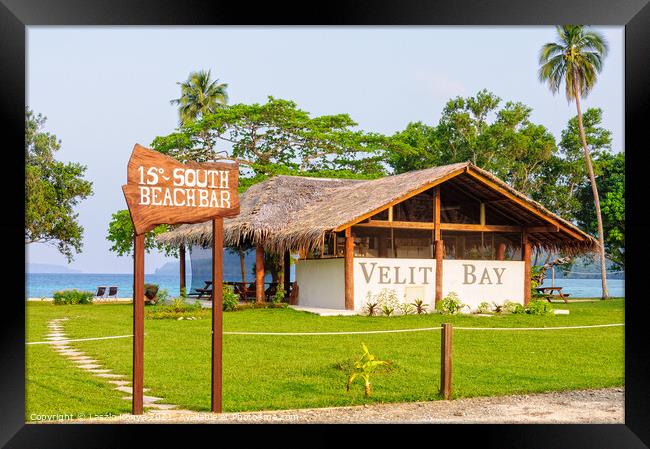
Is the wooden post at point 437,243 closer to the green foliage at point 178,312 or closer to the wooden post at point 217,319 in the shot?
the green foliage at point 178,312

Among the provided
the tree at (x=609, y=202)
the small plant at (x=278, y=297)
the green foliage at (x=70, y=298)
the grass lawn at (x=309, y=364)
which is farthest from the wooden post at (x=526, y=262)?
the green foliage at (x=70, y=298)

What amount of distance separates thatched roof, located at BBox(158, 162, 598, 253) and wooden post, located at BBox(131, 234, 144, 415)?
31.7 feet

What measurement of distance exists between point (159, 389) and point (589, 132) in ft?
90.5

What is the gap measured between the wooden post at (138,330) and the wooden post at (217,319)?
641mm

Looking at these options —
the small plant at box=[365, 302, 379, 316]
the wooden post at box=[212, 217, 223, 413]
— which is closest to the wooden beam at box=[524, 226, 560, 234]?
the small plant at box=[365, 302, 379, 316]

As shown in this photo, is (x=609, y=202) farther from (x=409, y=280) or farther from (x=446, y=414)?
(x=446, y=414)

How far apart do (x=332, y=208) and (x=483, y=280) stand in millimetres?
3991

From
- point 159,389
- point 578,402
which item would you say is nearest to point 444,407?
point 578,402

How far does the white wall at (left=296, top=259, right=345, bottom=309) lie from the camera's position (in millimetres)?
17781

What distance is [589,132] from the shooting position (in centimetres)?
3209

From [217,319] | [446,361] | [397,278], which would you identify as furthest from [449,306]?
[217,319]

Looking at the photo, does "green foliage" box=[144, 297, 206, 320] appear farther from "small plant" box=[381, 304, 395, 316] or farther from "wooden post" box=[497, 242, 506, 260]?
"wooden post" box=[497, 242, 506, 260]

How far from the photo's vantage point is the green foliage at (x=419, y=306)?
57.9ft
